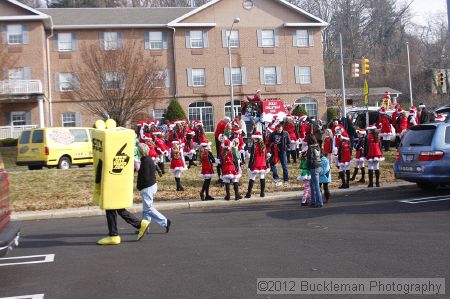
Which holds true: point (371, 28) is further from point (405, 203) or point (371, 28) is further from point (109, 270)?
point (109, 270)

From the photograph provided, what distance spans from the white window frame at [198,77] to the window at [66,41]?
9.14m

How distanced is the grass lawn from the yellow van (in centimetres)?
390

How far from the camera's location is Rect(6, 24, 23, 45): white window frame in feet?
128

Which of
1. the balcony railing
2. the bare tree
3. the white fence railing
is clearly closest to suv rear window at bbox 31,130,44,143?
the bare tree

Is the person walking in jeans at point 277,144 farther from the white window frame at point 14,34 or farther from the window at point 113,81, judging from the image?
the white window frame at point 14,34

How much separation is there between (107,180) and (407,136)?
8153mm

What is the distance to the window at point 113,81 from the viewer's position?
32562 mm

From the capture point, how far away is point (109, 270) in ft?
24.2

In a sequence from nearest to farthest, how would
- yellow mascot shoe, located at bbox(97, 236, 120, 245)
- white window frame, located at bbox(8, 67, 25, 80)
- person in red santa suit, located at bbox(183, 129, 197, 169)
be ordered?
yellow mascot shoe, located at bbox(97, 236, 120, 245) < person in red santa suit, located at bbox(183, 129, 197, 169) < white window frame, located at bbox(8, 67, 25, 80)

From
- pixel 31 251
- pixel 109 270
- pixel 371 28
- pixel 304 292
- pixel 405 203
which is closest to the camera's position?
pixel 304 292

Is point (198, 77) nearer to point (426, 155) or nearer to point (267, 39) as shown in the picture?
point (267, 39)

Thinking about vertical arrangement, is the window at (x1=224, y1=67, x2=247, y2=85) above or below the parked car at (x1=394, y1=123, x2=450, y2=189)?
above

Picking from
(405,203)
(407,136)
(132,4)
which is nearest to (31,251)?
(405,203)

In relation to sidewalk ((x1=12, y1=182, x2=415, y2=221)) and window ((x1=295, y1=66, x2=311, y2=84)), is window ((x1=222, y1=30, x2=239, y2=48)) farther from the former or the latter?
sidewalk ((x1=12, y1=182, x2=415, y2=221))
